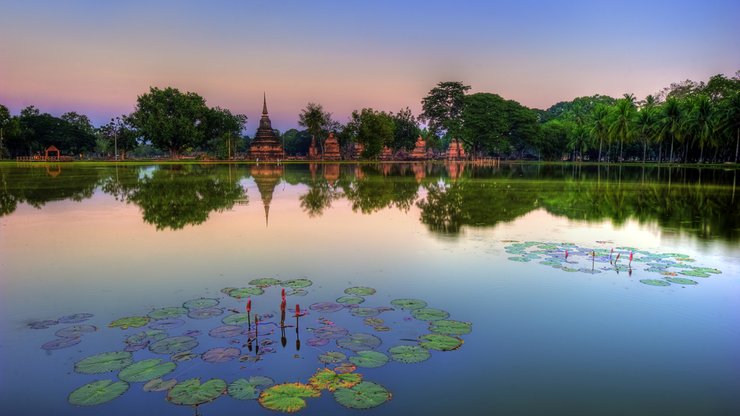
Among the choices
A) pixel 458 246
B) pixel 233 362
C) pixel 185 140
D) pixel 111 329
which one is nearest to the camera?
pixel 233 362

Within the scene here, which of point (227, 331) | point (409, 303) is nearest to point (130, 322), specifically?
point (227, 331)

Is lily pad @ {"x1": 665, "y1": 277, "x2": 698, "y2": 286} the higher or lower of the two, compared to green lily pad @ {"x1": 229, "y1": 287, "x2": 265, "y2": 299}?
higher

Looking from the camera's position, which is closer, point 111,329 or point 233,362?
point 233,362

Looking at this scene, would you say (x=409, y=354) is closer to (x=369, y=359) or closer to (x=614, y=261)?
(x=369, y=359)

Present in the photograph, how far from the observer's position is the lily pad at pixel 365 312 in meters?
8.05

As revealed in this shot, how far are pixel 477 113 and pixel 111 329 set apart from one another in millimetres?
88326

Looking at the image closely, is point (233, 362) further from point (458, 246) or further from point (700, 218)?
point (700, 218)

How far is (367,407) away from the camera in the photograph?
5.38 metres

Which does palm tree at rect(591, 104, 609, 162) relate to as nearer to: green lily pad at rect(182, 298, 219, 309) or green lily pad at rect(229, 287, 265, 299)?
green lily pad at rect(229, 287, 265, 299)

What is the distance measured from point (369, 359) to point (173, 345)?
104 inches

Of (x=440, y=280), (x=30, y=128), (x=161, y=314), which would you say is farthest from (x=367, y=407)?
(x=30, y=128)

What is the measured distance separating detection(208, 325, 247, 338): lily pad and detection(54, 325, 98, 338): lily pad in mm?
1788

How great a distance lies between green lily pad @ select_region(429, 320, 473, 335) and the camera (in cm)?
734

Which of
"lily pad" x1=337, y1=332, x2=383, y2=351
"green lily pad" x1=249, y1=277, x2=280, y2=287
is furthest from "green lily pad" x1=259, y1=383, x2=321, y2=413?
"green lily pad" x1=249, y1=277, x2=280, y2=287
